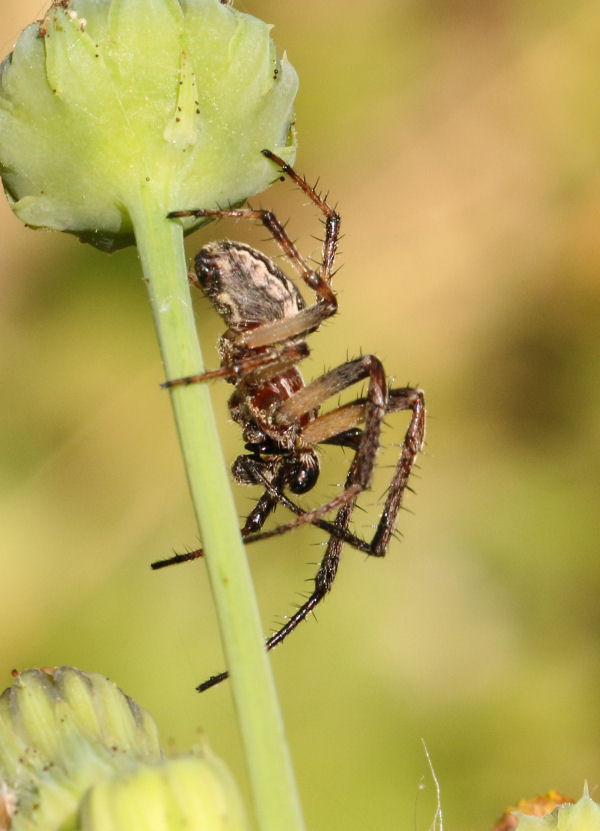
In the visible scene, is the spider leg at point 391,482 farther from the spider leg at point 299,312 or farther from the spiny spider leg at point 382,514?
the spider leg at point 299,312

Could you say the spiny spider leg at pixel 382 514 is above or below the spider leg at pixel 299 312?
below

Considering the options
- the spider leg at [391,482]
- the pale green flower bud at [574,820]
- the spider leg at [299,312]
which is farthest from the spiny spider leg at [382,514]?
the pale green flower bud at [574,820]

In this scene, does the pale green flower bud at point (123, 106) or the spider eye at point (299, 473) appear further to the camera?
the spider eye at point (299, 473)

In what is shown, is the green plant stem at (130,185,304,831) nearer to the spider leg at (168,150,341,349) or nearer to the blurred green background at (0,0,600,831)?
the spider leg at (168,150,341,349)

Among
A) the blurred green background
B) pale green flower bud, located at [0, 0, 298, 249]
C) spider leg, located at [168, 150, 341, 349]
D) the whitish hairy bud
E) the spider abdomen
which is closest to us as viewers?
the whitish hairy bud

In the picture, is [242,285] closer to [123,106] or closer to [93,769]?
[123,106]

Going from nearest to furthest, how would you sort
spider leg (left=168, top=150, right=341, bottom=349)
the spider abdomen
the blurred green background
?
spider leg (left=168, top=150, right=341, bottom=349), the spider abdomen, the blurred green background

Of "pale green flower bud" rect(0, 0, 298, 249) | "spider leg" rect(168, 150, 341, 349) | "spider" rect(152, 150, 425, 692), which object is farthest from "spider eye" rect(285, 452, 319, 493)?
"pale green flower bud" rect(0, 0, 298, 249)
